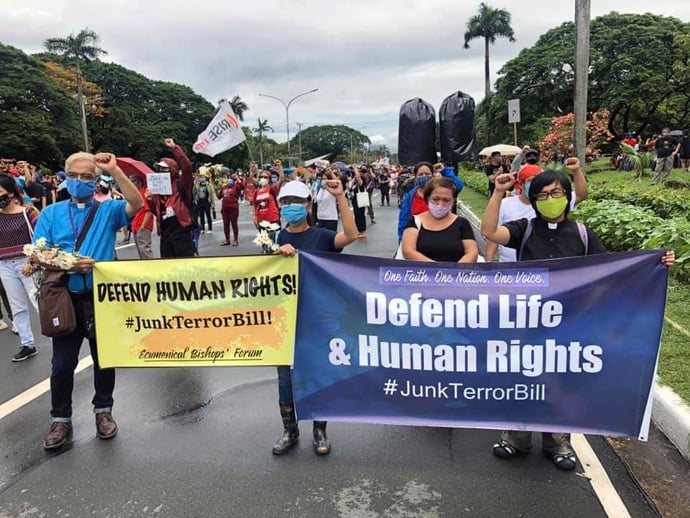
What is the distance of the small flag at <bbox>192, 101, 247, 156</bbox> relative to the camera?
32.3ft

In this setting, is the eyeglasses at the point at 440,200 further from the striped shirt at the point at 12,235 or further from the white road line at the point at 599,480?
the striped shirt at the point at 12,235

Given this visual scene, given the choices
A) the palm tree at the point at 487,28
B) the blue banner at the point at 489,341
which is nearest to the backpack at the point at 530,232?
the blue banner at the point at 489,341

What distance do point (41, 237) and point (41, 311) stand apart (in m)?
0.49

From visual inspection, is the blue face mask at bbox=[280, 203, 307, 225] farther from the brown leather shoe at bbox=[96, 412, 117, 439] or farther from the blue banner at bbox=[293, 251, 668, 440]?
Result: the brown leather shoe at bbox=[96, 412, 117, 439]

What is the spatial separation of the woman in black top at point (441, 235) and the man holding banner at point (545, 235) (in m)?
0.22

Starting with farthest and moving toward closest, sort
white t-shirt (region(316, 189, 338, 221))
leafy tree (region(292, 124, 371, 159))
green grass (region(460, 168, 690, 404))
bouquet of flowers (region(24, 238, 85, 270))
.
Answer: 1. leafy tree (region(292, 124, 371, 159))
2. white t-shirt (region(316, 189, 338, 221))
3. green grass (region(460, 168, 690, 404))
4. bouquet of flowers (region(24, 238, 85, 270))

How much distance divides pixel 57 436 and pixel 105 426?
0.94ft

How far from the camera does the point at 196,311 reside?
3.56 m

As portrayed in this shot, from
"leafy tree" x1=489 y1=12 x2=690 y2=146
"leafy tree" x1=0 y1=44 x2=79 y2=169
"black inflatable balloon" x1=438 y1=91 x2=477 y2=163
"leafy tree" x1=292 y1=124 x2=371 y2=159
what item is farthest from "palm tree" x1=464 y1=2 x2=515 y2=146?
"leafy tree" x1=292 y1=124 x2=371 y2=159

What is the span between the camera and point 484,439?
3615 mm

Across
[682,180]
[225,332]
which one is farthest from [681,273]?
[682,180]

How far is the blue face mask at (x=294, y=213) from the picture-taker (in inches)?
140

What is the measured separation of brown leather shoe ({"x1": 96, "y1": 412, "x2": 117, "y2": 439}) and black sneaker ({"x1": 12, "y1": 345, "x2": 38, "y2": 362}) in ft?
7.14

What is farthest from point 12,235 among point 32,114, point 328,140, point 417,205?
point 328,140
